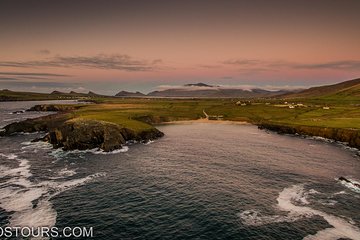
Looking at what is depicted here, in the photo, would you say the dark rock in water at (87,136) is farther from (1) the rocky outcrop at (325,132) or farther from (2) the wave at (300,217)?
(1) the rocky outcrop at (325,132)

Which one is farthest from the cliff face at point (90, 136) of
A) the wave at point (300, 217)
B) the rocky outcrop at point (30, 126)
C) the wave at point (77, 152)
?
the wave at point (300, 217)

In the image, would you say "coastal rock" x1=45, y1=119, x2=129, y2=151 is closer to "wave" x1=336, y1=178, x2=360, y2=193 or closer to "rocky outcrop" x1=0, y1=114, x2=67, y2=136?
"rocky outcrop" x1=0, y1=114, x2=67, y2=136

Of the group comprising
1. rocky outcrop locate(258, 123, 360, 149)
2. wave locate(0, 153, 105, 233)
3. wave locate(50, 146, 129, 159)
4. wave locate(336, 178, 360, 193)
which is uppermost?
rocky outcrop locate(258, 123, 360, 149)

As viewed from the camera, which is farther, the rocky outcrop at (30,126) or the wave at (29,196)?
the rocky outcrop at (30,126)

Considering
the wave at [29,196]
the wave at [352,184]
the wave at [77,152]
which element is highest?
the wave at [77,152]

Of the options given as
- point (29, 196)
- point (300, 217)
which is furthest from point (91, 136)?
point (300, 217)

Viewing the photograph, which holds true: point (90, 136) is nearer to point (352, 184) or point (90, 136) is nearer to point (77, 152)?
point (77, 152)

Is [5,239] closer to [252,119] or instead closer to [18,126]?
[18,126]

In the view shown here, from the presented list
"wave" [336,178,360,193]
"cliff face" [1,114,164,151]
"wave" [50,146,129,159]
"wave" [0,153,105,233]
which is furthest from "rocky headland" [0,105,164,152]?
"wave" [336,178,360,193]
